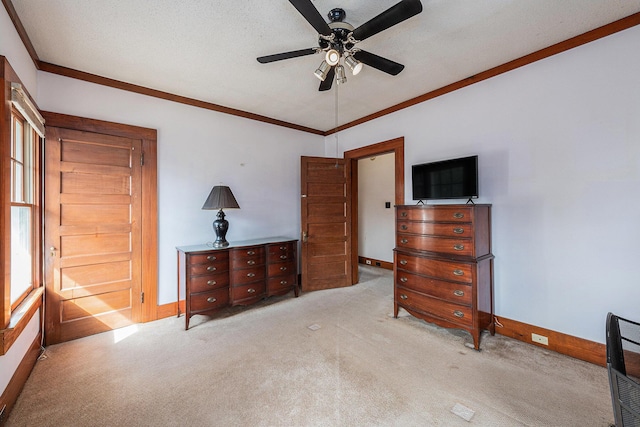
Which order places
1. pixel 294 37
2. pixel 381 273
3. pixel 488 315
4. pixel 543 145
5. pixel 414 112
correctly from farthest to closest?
1. pixel 381 273
2. pixel 414 112
3. pixel 488 315
4. pixel 543 145
5. pixel 294 37

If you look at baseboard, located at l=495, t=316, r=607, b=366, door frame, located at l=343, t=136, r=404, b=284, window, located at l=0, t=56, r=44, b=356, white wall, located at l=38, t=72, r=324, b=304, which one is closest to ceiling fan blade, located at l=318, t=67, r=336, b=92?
door frame, located at l=343, t=136, r=404, b=284

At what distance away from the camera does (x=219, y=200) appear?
3.12 m

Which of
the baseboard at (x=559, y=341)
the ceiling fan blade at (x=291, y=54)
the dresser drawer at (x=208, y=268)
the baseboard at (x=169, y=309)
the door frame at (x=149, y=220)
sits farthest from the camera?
the baseboard at (x=169, y=309)

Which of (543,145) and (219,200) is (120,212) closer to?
(219,200)

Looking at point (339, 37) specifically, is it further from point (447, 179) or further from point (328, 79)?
point (447, 179)

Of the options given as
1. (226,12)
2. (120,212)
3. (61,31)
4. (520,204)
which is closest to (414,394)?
(520,204)

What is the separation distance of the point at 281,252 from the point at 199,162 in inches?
61.6

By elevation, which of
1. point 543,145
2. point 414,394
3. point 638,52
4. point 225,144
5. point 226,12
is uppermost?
point 226,12

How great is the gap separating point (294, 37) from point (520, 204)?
2.57 meters

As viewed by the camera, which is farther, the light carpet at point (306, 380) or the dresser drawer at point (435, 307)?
the dresser drawer at point (435, 307)

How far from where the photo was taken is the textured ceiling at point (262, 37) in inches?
72.7

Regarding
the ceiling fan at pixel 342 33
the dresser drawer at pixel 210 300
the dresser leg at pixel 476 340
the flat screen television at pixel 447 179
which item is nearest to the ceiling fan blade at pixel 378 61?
the ceiling fan at pixel 342 33

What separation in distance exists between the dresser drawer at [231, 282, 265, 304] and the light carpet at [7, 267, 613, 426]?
1.13 feet

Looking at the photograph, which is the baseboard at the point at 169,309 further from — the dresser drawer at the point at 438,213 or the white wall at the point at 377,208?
the white wall at the point at 377,208
